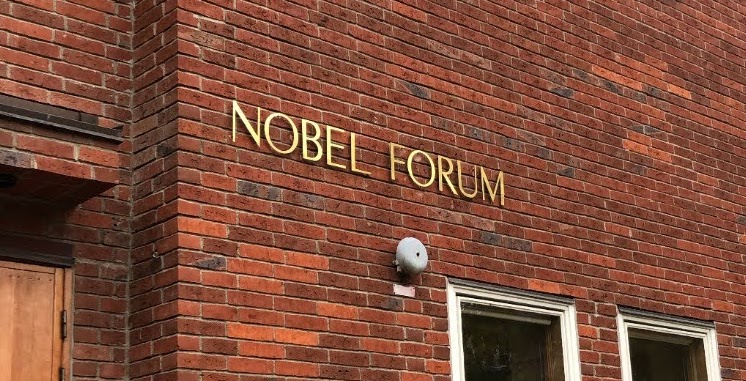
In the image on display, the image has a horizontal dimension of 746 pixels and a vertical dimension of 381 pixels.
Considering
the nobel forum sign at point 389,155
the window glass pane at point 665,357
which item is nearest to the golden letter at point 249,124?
the nobel forum sign at point 389,155

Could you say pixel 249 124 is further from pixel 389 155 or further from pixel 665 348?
pixel 665 348

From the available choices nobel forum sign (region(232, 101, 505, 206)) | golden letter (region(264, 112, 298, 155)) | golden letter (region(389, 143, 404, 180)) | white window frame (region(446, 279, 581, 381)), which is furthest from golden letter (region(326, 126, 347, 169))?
white window frame (region(446, 279, 581, 381))

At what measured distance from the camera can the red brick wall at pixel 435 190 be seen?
200 inches

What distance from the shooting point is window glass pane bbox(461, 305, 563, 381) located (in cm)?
604

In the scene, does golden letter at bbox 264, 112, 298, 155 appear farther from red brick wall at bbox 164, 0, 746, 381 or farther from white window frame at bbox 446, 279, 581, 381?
white window frame at bbox 446, 279, 581, 381

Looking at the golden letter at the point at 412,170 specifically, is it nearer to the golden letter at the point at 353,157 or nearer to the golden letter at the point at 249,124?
the golden letter at the point at 353,157

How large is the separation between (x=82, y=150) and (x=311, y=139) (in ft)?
4.13

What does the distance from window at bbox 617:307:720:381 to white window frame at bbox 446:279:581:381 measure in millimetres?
483

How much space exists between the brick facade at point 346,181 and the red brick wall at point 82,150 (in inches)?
0.4

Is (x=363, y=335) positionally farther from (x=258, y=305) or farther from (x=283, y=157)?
(x=283, y=157)

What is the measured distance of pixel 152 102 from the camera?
5184 mm

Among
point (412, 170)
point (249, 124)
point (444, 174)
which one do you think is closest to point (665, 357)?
point (444, 174)

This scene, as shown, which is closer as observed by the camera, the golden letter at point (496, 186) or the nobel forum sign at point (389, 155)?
the nobel forum sign at point (389, 155)

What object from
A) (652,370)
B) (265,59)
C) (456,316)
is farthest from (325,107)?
(652,370)
